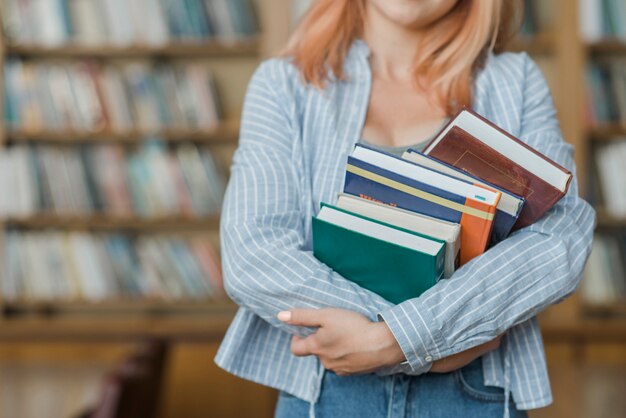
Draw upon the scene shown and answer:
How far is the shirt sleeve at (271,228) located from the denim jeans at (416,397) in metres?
0.15

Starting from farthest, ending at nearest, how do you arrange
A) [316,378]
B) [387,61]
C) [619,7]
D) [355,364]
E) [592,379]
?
[619,7] < [592,379] < [387,61] < [316,378] < [355,364]

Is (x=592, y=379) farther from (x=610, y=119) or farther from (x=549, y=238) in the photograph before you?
(x=549, y=238)

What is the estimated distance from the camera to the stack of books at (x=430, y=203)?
3.99 ft

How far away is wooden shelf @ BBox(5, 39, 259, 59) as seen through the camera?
14.3 feet

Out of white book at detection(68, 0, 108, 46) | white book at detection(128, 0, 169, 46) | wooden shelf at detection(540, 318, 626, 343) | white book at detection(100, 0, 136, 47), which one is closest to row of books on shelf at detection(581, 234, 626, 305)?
wooden shelf at detection(540, 318, 626, 343)

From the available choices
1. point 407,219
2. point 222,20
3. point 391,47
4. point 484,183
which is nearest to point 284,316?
point 407,219

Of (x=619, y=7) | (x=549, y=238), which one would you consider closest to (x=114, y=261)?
(x=619, y=7)

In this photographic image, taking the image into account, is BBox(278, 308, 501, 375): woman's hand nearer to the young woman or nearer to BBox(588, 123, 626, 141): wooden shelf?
the young woman

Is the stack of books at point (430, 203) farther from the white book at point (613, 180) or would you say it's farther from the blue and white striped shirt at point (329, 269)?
the white book at point (613, 180)

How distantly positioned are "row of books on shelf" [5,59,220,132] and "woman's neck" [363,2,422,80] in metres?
2.89

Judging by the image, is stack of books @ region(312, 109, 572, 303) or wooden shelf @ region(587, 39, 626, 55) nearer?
stack of books @ region(312, 109, 572, 303)

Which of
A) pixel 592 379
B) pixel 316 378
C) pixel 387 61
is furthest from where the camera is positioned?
pixel 592 379

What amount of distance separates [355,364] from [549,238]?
0.34 m

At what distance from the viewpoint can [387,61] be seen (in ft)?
5.15
